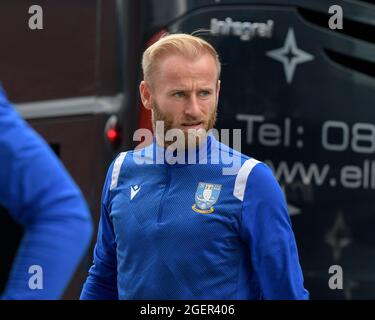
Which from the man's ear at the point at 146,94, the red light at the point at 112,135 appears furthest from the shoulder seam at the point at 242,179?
the red light at the point at 112,135

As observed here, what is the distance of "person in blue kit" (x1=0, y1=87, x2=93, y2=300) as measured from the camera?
2.08 m

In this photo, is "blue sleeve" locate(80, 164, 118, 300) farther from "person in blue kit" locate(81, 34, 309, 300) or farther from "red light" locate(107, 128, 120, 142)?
"red light" locate(107, 128, 120, 142)

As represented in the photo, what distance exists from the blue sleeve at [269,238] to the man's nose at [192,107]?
215 millimetres

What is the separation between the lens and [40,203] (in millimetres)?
2084

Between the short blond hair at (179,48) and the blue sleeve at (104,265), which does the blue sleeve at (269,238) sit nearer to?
the short blond hair at (179,48)

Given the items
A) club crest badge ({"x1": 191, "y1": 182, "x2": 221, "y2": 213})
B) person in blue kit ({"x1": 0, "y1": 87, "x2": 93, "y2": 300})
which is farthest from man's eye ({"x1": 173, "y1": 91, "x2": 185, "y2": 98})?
person in blue kit ({"x1": 0, "y1": 87, "x2": 93, "y2": 300})

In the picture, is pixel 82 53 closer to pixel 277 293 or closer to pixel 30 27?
pixel 30 27

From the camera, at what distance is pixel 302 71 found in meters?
5.65

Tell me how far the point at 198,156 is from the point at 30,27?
2734 mm

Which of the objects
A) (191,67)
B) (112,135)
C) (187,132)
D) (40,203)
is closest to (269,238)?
(187,132)

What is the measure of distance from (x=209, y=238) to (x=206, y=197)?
110mm

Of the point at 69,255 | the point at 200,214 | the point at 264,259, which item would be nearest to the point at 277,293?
the point at 264,259

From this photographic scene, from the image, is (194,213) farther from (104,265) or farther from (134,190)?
(104,265)

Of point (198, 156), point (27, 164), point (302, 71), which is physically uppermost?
point (27, 164)
